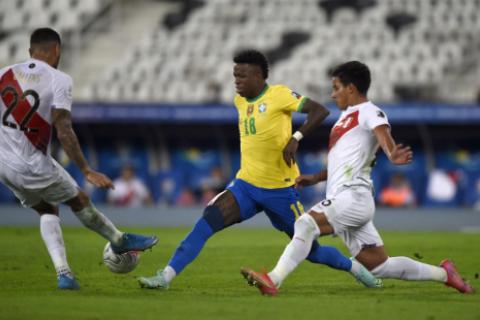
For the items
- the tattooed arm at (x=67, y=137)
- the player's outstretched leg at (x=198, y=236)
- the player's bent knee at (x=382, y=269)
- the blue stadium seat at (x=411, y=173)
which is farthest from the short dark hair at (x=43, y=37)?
the blue stadium seat at (x=411, y=173)

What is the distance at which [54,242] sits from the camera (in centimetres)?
978

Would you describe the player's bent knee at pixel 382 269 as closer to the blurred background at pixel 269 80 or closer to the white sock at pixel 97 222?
the white sock at pixel 97 222

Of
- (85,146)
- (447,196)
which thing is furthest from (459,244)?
(85,146)

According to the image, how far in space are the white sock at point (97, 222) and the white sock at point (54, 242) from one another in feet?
0.83

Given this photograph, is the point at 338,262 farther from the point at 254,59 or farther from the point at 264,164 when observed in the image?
the point at 254,59

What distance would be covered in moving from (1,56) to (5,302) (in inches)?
922

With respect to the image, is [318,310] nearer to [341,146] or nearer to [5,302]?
[341,146]

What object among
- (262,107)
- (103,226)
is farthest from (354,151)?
(103,226)

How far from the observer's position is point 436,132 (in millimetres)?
29047

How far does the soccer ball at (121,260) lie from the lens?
10078 millimetres

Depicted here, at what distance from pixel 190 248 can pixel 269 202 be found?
914 millimetres

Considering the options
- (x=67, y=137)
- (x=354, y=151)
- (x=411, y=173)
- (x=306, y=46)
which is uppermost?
(x=67, y=137)

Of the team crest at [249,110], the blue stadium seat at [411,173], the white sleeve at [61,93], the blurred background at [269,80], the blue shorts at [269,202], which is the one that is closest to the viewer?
the white sleeve at [61,93]

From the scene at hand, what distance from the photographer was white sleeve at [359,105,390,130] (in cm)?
873
